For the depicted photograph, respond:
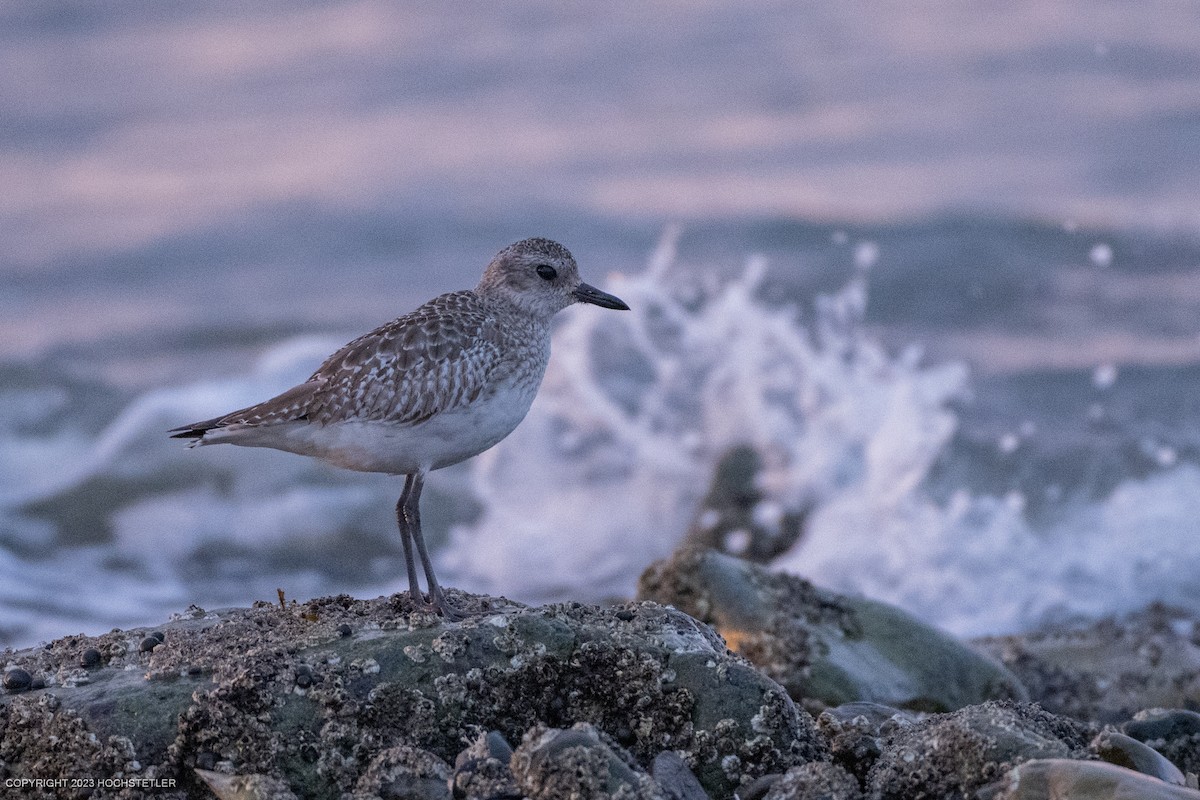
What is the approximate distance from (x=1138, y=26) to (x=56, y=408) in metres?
14.2

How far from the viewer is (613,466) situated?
13.2 m

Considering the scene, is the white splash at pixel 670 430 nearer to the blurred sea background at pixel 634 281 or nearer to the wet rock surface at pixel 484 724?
the blurred sea background at pixel 634 281

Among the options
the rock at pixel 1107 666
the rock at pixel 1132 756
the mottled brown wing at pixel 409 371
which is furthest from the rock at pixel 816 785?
the rock at pixel 1107 666

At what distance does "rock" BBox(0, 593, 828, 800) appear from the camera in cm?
438

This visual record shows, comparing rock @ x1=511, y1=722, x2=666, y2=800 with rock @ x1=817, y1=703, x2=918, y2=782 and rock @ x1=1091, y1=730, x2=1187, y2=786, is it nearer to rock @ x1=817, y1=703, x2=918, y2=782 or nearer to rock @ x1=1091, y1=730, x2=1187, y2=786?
rock @ x1=817, y1=703, x2=918, y2=782

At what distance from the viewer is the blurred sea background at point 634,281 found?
11680mm

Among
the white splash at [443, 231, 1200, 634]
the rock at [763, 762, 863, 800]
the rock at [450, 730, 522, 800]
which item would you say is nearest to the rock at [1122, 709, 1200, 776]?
the rock at [763, 762, 863, 800]

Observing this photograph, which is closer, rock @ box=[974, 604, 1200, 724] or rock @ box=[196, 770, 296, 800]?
rock @ box=[196, 770, 296, 800]

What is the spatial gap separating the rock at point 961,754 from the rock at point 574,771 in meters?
0.72

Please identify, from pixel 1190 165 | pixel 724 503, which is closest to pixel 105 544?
pixel 724 503

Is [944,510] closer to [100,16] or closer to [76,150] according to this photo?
[76,150]

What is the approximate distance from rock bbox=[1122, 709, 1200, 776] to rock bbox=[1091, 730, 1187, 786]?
653 millimetres

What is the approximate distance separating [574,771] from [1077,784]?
1.30 m

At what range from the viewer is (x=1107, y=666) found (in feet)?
25.8
